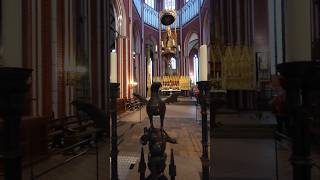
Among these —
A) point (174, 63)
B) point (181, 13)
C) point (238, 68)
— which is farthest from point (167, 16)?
point (238, 68)

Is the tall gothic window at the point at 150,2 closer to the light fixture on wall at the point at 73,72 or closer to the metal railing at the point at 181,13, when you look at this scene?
the metal railing at the point at 181,13

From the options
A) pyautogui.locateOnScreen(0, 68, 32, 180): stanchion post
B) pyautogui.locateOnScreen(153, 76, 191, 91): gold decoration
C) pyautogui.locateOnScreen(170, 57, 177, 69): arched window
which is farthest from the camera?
pyautogui.locateOnScreen(170, 57, 177, 69): arched window

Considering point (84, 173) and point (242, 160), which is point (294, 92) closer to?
point (84, 173)

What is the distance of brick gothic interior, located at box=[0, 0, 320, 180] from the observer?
185 cm

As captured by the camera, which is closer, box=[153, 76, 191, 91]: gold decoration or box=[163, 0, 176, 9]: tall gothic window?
box=[153, 76, 191, 91]: gold decoration

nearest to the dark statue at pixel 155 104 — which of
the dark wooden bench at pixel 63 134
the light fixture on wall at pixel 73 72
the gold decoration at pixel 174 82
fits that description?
the dark wooden bench at pixel 63 134

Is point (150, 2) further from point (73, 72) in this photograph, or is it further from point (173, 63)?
point (73, 72)

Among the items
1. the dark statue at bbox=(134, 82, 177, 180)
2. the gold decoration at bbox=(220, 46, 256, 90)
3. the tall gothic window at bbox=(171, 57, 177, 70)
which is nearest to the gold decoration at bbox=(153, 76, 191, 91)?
the tall gothic window at bbox=(171, 57, 177, 70)

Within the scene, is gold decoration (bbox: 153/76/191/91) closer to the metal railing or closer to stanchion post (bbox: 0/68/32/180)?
the metal railing

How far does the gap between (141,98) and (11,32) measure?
6.16 feet

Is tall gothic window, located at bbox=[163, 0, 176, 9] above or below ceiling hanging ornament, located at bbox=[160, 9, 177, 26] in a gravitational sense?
above

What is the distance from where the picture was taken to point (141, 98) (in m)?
3.55

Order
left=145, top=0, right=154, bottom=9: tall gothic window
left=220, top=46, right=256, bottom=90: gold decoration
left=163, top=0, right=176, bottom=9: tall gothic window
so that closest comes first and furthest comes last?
left=220, top=46, right=256, bottom=90: gold decoration, left=145, top=0, right=154, bottom=9: tall gothic window, left=163, top=0, right=176, bottom=9: tall gothic window

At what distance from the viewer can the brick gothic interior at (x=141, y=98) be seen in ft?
6.06
